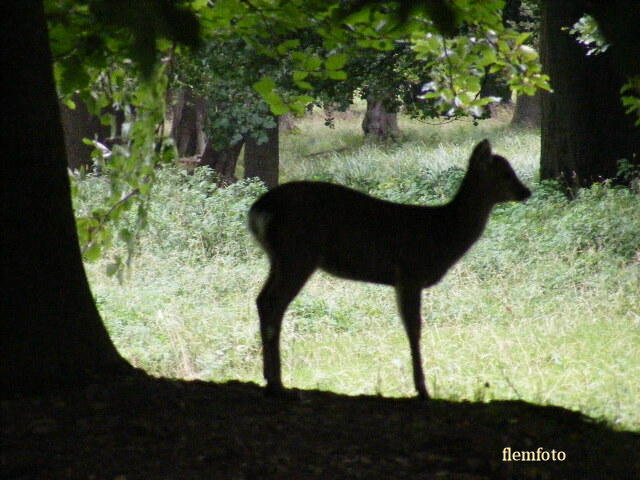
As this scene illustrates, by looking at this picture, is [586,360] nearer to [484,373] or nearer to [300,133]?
[484,373]

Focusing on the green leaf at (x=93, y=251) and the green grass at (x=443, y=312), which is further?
the green grass at (x=443, y=312)

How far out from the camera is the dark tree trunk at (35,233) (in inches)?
165

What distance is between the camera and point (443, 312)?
28.0ft

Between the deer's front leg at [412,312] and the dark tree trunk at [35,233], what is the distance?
163cm

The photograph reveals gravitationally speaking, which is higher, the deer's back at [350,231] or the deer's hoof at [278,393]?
the deer's back at [350,231]

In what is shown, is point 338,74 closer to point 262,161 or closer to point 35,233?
point 35,233

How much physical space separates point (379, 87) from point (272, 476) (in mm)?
12197

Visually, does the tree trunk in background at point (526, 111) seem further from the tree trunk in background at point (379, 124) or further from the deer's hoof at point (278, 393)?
the deer's hoof at point (278, 393)

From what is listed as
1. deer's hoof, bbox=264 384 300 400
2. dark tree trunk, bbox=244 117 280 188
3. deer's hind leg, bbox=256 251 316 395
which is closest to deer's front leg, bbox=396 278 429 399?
deer's hind leg, bbox=256 251 316 395

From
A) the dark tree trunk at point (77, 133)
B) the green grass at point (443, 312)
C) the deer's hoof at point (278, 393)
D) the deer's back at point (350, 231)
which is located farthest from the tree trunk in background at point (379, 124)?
the deer's hoof at point (278, 393)

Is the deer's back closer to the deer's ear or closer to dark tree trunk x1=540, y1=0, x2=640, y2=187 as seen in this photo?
the deer's ear

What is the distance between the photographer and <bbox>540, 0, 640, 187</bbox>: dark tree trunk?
13.1 metres

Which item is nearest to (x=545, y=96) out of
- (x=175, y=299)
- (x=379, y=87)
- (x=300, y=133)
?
(x=379, y=87)

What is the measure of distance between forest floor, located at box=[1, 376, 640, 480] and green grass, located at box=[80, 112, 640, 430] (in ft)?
2.51
